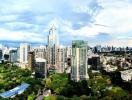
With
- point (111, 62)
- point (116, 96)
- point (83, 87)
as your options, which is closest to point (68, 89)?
point (83, 87)

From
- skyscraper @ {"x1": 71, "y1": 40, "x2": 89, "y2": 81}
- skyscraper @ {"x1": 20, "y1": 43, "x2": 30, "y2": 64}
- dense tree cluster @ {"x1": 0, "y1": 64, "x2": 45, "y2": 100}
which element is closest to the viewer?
dense tree cluster @ {"x1": 0, "y1": 64, "x2": 45, "y2": 100}

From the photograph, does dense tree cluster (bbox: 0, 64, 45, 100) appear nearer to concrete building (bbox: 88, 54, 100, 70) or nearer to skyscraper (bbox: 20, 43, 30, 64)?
concrete building (bbox: 88, 54, 100, 70)

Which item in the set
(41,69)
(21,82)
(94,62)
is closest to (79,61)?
(41,69)

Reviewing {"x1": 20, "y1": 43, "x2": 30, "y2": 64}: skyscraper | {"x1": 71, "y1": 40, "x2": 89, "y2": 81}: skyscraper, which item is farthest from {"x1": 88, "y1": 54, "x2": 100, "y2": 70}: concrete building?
{"x1": 20, "y1": 43, "x2": 30, "y2": 64}: skyscraper

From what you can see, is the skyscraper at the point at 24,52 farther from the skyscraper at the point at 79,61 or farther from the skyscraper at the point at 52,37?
the skyscraper at the point at 79,61

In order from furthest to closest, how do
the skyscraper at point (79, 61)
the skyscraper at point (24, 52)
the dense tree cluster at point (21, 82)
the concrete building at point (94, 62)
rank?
1. the skyscraper at point (24, 52)
2. the concrete building at point (94, 62)
3. the skyscraper at point (79, 61)
4. the dense tree cluster at point (21, 82)

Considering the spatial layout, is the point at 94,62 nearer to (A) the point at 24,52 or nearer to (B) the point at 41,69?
(B) the point at 41,69

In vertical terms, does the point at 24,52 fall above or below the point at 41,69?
above

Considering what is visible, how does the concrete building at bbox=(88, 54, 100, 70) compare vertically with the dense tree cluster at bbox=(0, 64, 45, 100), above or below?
above

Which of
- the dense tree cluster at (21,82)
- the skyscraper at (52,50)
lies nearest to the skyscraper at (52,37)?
the skyscraper at (52,50)
